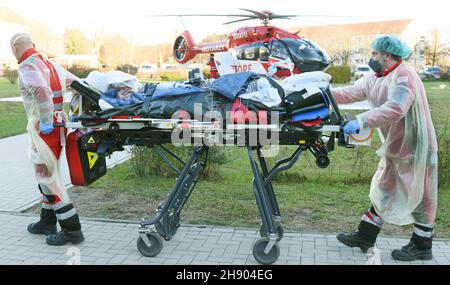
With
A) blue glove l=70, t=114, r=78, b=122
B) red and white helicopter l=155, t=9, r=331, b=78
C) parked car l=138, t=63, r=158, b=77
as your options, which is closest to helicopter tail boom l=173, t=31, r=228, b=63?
red and white helicopter l=155, t=9, r=331, b=78

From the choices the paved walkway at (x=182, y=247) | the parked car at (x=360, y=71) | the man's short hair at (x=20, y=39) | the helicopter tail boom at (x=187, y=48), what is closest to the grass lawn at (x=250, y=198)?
the paved walkway at (x=182, y=247)

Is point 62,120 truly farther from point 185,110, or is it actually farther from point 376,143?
point 376,143

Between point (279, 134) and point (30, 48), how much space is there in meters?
2.52

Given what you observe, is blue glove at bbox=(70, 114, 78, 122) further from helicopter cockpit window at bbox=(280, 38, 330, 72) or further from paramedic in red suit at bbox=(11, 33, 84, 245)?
helicopter cockpit window at bbox=(280, 38, 330, 72)

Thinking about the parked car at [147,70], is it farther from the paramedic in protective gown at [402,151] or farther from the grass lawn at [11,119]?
the paramedic in protective gown at [402,151]

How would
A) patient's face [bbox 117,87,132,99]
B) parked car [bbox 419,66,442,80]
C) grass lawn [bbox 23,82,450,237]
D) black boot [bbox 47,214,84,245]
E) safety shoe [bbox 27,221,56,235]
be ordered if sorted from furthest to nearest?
parked car [bbox 419,66,442,80] → grass lawn [bbox 23,82,450,237] → safety shoe [bbox 27,221,56,235] → black boot [bbox 47,214,84,245] → patient's face [bbox 117,87,132,99]

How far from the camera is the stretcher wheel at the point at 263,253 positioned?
4348 mm

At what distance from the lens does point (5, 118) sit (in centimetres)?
1619

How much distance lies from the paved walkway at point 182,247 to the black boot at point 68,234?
0.20 ft

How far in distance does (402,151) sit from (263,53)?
36.2ft

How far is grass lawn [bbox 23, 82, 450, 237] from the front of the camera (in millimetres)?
5688

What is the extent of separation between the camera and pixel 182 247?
4.80 metres

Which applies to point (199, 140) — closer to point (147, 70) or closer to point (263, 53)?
point (263, 53)

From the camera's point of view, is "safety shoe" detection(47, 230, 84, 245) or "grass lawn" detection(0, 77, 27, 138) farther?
"grass lawn" detection(0, 77, 27, 138)
